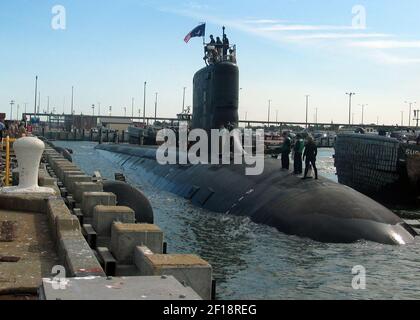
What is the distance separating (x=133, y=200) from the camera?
14.7m

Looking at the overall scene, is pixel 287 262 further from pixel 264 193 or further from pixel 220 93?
pixel 220 93

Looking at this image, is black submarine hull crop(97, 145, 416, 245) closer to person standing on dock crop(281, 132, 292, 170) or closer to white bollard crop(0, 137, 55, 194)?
person standing on dock crop(281, 132, 292, 170)

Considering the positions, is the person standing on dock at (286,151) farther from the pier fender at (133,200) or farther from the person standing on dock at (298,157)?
the pier fender at (133,200)

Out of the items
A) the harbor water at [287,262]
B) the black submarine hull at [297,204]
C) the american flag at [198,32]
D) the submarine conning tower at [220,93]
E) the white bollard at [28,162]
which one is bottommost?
the harbor water at [287,262]

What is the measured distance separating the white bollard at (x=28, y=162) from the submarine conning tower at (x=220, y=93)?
12.9m

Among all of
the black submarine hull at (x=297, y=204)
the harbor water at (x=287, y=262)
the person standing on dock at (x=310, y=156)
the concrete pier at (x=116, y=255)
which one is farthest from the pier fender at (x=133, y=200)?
the person standing on dock at (x=310, y=156)

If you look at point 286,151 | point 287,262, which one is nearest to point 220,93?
point 286,151

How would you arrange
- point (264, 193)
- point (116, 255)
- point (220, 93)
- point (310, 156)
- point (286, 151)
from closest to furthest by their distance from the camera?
point (116, 255), point (264, 193), point (310, 156), point (286, 151), point (220, 93)

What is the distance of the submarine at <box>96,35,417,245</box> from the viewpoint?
13477mm

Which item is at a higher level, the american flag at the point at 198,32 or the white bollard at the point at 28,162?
the american flag at the point at 198,32

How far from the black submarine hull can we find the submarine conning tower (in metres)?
2.64

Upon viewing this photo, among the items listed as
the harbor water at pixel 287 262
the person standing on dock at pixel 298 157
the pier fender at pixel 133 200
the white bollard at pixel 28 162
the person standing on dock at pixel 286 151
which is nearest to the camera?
the harbor water at pixel 287 262

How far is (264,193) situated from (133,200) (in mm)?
4343

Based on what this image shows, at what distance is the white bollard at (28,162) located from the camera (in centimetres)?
1097
